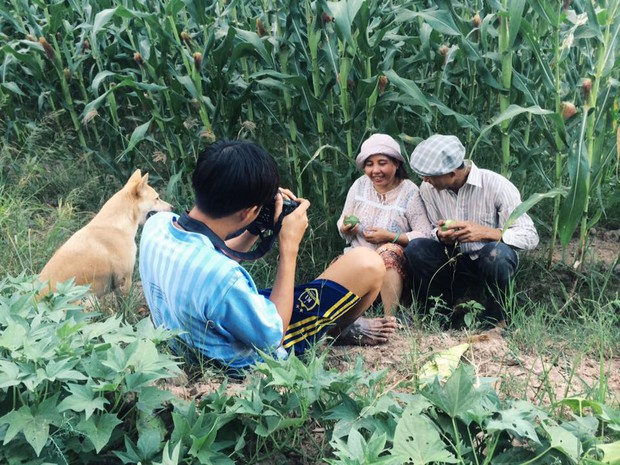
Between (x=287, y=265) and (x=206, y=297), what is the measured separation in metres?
0.43

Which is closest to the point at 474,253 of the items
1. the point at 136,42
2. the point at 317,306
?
the point at 317,306

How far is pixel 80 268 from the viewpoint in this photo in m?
4.18

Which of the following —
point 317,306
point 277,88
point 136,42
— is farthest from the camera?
point 136,42

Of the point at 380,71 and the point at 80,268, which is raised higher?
the point at 380,71

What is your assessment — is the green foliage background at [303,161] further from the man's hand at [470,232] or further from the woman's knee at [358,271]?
the woman's knee at [358,271]

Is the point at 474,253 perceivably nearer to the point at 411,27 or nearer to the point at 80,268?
the point at 411,27

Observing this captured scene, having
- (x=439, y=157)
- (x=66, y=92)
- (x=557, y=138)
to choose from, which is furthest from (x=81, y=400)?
(x=66, y=92)

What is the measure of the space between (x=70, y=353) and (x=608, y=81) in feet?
11.1

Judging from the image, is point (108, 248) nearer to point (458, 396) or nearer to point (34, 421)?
point (34, 421)

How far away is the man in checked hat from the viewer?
167 inches

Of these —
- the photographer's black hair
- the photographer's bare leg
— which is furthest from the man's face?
the photographer's black hair

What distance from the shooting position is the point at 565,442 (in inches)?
88.3

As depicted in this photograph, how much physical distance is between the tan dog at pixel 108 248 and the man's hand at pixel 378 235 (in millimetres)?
1289

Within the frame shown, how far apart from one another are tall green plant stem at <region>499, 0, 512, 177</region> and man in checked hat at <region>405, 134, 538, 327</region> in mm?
247
